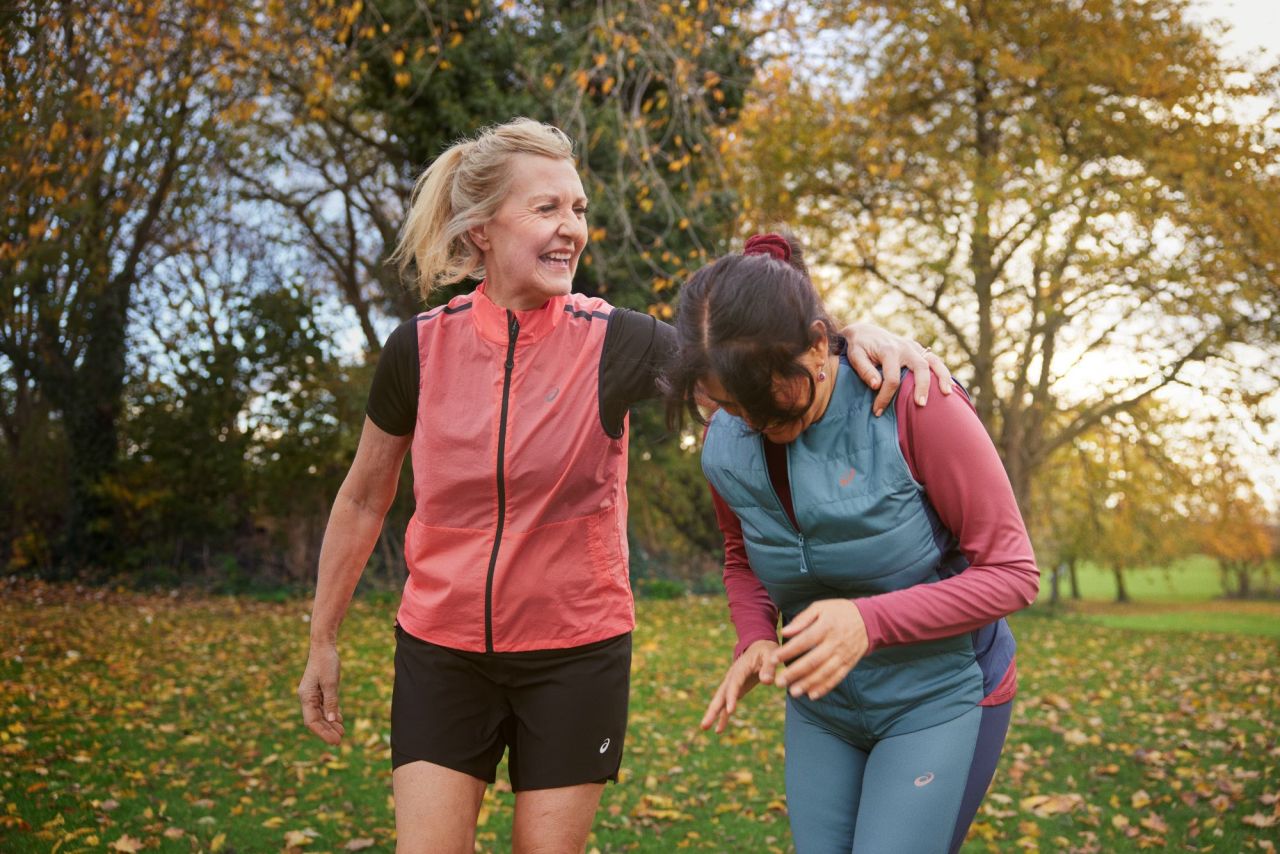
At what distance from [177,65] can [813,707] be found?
1158 centimetres

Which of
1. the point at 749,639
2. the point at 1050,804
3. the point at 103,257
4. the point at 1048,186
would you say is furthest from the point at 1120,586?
the point at 749,639

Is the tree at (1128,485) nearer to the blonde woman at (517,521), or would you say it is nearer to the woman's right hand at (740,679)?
the blonde woman at (517,521)

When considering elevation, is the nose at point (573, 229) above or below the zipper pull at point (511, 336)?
above

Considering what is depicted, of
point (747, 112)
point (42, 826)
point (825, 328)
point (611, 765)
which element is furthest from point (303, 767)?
point (747, 112)

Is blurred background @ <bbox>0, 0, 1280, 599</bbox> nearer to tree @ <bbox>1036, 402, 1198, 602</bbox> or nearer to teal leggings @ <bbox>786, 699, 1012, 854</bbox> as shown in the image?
tree @ <bbox>1036, 402, 1198, 602</bbox>

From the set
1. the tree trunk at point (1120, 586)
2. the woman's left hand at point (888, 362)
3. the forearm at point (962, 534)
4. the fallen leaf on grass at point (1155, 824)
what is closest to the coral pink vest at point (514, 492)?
the woman's left hand at point (888, 362)

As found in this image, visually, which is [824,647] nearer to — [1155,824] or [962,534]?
[962,534]

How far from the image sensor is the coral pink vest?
2.45 metres

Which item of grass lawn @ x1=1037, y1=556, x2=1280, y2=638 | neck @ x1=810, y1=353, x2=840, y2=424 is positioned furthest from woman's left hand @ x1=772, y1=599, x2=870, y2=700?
grass lawn @ x1=1037, y1=556, x2=1280, y2=638

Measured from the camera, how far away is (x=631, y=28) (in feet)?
35.9

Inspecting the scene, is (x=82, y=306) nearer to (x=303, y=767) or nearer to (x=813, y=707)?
(x=303, y=767)

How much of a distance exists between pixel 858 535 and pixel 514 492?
0.81 meters

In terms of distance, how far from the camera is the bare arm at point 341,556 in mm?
2773

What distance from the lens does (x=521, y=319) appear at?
8.51 ft
